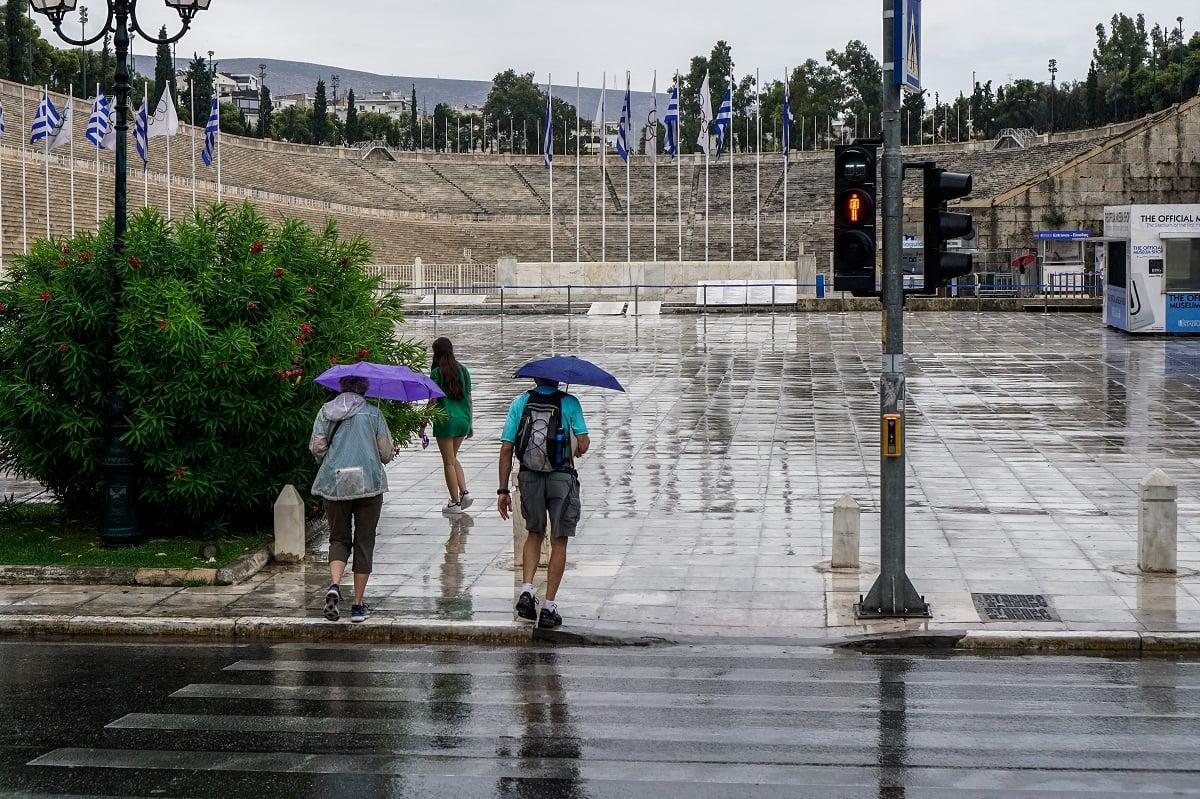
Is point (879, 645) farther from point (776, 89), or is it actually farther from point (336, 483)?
point (776, 89)

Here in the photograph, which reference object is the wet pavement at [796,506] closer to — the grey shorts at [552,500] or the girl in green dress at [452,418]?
the girl in green dress at [452,418]

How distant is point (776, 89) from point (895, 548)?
424 feet

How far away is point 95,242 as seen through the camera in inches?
547

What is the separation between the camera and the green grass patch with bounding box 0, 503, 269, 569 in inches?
492

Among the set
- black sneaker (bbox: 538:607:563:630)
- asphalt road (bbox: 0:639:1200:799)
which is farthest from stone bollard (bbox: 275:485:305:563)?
black sneaker (bbox: 538:607:563:630)

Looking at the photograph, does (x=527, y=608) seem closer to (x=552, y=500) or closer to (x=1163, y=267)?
(x=552, y=500)

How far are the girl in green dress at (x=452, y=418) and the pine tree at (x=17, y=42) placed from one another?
7554 centimetres

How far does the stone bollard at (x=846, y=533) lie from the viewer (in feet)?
40.2

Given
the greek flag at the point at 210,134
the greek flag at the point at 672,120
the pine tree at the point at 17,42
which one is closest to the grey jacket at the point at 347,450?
the greek flag at the point at 210,134

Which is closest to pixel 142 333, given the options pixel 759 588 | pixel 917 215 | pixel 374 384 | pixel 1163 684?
pixel 374 384

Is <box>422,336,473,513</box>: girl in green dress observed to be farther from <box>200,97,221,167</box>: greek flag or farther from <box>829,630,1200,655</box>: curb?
<box>200,97,221,167</box>: greek flag

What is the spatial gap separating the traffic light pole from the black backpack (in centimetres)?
239

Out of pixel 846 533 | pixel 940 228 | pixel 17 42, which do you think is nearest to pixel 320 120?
pixel 17 42

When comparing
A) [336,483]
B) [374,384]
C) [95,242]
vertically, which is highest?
[95,242]
